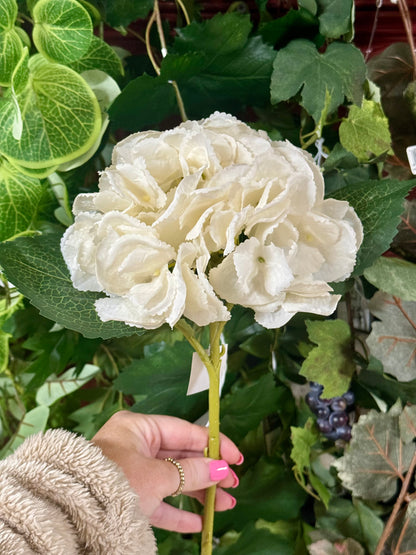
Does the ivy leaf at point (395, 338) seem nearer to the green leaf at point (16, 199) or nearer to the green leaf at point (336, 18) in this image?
the green leaf at point (336, 18)

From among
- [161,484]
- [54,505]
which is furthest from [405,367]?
[54,505]

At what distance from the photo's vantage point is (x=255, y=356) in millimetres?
955

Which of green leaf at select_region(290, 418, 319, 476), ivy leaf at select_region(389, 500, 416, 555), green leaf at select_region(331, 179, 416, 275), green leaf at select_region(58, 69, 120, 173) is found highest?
green leaf at select_region(58, 69, 120, 173)

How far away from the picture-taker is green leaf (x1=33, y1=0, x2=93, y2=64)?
59 centimetres

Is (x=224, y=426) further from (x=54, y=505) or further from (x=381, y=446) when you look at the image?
(x=54, y=505)

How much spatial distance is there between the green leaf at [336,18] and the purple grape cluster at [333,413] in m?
0.50

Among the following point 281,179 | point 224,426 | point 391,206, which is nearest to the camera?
point 281,179

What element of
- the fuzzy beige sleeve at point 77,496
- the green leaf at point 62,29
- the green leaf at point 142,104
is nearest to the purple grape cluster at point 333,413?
the fuzzy beige sleeve at point 77,496

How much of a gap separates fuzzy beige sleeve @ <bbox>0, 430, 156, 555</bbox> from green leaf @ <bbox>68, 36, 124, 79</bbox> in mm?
481

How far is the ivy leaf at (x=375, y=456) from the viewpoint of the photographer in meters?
0.73

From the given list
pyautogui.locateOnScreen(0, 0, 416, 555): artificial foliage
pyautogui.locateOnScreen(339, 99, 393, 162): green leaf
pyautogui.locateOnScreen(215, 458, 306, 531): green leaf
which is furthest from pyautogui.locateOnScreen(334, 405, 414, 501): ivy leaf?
pyautogui.locateOnScreen(339, 99, 393, 162): green leaf

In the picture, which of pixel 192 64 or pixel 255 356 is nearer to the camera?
pixel 192 64

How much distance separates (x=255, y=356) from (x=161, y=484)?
0.41 meters

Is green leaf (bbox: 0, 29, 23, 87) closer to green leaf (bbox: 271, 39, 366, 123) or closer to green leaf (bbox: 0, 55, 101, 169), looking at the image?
green leaf (bbox: 0, 55, 101, 169)
